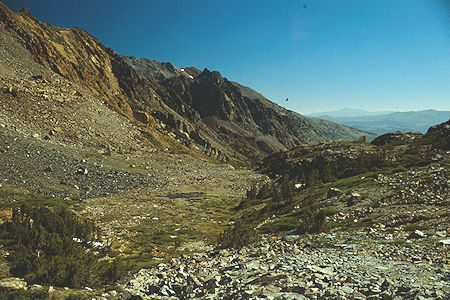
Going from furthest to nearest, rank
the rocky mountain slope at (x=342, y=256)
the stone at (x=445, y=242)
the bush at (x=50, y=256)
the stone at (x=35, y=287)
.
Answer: the stone at (x=445, y=242)
the bush at (x=50, y=256)
the stone at (x=35, y=287)
the rocky mountain slope at (x=342, y=256)

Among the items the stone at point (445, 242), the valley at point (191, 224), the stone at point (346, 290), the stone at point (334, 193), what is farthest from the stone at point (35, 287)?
the stone at point (334, 193)

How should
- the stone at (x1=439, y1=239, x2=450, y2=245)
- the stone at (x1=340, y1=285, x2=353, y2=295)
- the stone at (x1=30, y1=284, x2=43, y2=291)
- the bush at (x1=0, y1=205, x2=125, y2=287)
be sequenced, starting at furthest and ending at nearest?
the stone at (x1=439, y1=239, x2=450, y2=245) < the bush at (x1=0, y1=205, x2=125, y2=287) < the stone at (x1=30, y1=284, x2=43, y2=291) < the stone at (x1=340, y1=285, x2=353, y2=295)

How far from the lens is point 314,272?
7352 mm

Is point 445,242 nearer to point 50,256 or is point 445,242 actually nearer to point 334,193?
point 334,193

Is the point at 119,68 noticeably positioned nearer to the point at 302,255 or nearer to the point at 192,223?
the point at 192,223

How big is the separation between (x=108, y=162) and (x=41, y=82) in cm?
2294

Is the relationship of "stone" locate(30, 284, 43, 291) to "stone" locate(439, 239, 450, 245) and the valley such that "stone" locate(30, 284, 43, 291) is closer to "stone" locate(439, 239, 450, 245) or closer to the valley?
the valley

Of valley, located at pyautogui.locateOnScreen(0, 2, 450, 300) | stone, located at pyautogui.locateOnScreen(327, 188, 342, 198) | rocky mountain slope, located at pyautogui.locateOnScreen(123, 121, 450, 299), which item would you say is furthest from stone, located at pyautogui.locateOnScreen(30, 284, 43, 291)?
stone, located at pyautogui.locateOnScreen(327, 188, 342, 198)

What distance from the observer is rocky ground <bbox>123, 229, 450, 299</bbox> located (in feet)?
19.8

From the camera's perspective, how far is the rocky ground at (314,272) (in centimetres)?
603

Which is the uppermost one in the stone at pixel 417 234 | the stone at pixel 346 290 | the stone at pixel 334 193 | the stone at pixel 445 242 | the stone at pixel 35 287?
the stone at pixel 35 287

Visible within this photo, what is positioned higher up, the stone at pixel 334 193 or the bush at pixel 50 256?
the bush at pixel 50 256

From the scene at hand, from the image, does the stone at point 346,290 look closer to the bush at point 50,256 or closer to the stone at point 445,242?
the stone at point 445,242

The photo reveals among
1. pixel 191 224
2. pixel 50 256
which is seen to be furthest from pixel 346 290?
pixel 191 224
